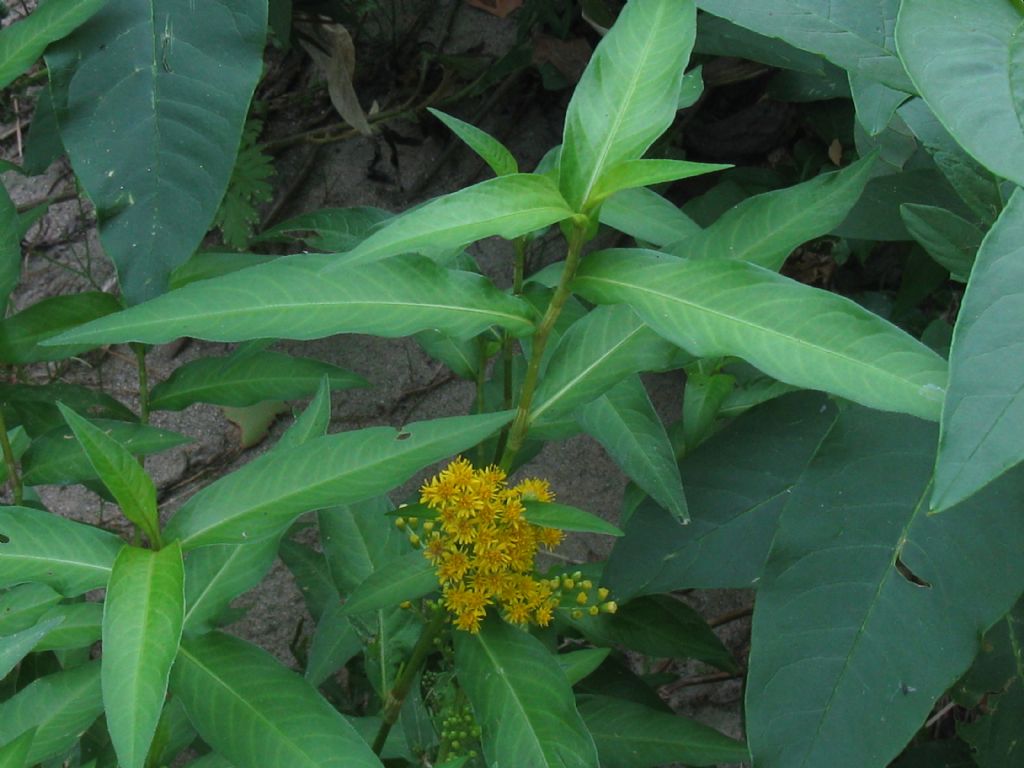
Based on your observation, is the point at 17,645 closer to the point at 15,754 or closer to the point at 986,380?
the point at 15,754

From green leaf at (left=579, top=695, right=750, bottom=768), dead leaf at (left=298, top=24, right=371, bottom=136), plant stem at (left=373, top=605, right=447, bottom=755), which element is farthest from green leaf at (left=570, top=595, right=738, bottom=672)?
dead leaf at (left=298, top=24, right=371, bottom=136)

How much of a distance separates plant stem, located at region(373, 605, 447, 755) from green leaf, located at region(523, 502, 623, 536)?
5.9 inches

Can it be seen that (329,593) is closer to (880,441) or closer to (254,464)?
(254,464)

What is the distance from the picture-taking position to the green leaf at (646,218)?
1194mm

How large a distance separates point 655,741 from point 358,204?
167 centimetres

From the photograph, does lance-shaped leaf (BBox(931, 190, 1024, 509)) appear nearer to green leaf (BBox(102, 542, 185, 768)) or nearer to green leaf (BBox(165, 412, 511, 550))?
green leaf (BBox(165, 412, 511, 550))

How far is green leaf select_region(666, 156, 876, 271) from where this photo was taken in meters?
1.03

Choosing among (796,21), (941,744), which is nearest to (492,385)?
(796,21)

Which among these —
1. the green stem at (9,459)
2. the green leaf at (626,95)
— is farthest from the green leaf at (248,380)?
the green leaf at (626,95)

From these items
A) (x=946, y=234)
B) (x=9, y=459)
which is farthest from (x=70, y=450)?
(x=946, y=234)

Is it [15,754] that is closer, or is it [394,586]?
[15,754]

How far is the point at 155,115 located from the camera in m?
1.17

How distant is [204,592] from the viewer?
102cm

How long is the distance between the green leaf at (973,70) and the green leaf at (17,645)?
80cm
